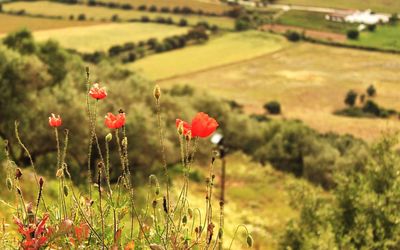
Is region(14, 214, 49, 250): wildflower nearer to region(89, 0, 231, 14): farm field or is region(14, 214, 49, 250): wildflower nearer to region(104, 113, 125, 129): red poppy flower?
region(104, 113, 125, 129): red poppy flower

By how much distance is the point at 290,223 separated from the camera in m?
16.9

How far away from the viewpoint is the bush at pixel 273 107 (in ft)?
184

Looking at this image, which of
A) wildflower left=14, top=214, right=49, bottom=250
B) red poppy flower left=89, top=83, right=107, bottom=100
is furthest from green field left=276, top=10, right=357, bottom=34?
wildflower left=14, top=214, right=49, bottom=250

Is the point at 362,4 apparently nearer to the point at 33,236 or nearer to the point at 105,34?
the point at 105,34

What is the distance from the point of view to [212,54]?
73.8 meters

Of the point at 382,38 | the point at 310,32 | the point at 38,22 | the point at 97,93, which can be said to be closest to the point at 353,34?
the point at 382,38

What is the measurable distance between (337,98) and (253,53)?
62.6ft

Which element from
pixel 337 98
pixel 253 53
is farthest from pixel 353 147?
pixel 253 53

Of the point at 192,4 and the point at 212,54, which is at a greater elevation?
the point at 192,4

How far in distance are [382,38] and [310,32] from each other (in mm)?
11270

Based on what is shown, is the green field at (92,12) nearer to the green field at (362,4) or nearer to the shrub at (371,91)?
the green field at (362,4)

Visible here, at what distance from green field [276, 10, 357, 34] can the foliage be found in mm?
66895

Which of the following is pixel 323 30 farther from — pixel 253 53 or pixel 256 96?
pixel 256 96

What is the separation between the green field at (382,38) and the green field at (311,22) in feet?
11.4
